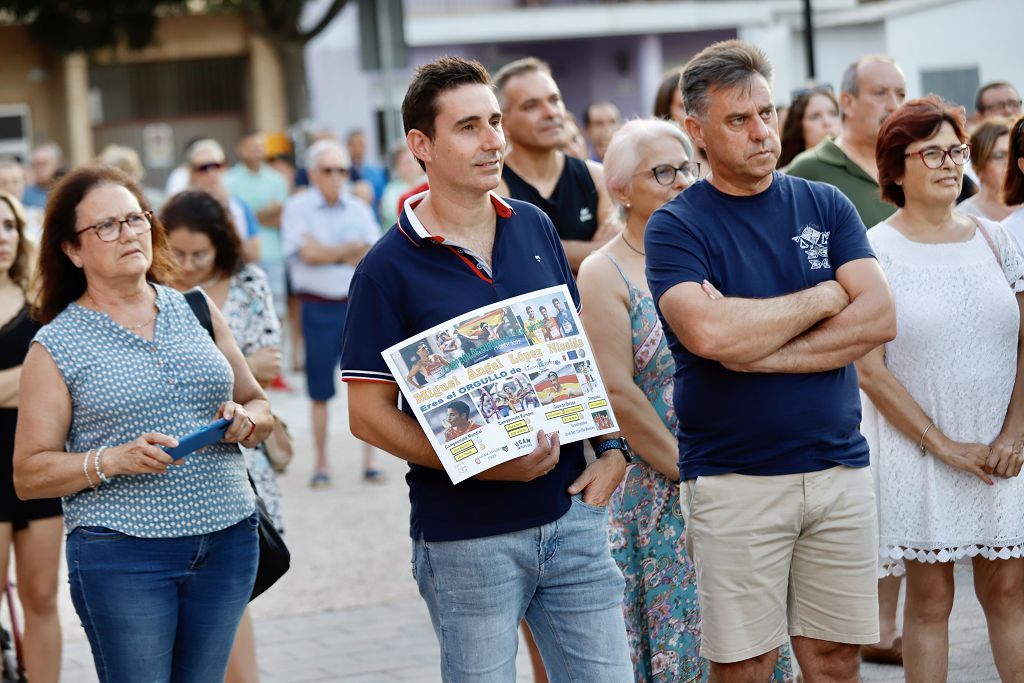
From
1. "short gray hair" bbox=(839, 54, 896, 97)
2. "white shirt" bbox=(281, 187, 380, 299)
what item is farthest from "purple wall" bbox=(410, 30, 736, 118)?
"short gray hair" bbox=(839, 54, 896, 97)

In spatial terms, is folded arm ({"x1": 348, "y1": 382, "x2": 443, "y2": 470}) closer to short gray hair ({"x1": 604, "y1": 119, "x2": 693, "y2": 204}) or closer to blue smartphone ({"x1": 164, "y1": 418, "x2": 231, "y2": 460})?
blue smartphone ({"x1": 164, "y1": 418, "x2": 231, "y2": 460})

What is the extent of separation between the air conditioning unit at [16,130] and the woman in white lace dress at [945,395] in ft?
97.8

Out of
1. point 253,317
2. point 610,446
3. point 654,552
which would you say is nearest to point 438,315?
point 610,446

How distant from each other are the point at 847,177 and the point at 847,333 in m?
2.62

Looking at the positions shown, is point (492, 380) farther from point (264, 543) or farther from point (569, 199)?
point (569, 199)

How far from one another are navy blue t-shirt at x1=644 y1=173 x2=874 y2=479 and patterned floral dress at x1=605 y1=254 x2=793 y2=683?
23.8 inches

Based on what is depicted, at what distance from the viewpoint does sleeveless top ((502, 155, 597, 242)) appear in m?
6.19

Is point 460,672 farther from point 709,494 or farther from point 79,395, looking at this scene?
point 79,395

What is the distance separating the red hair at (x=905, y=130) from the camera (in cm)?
496

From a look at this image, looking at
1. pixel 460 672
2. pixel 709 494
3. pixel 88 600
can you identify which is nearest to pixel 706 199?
pixel 709 494

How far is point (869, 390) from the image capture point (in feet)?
16.6

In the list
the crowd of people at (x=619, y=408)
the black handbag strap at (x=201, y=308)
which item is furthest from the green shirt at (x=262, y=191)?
the black handbag strap at (x=201, y=308)

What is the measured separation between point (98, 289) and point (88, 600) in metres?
0.95

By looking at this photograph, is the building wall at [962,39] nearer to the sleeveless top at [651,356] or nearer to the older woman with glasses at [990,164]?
the older woman with glasses at [990,164]
